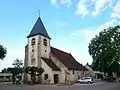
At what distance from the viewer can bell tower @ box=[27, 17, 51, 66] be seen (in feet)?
160

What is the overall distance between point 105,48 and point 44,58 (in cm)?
1798

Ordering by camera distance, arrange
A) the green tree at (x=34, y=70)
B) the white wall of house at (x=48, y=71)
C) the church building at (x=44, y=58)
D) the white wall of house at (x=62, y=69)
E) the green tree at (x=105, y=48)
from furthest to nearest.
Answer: the green tree at (x=105, y=48) → the white wall of house at (x=62, y=69) → the church building at (x=44, y=58) → the white wall of house at (x=48, y=71) → the green tree at (x=34, y=70)

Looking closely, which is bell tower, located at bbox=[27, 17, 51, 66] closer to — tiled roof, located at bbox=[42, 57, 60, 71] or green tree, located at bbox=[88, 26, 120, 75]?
tiled roof, located at bbox=[42, 57, 60, 71]

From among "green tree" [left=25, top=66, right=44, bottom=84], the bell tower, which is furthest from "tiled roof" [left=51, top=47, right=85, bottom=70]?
"green tree" [left=25, top=66, right=44, bottom=84]

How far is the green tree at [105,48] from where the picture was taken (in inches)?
2173

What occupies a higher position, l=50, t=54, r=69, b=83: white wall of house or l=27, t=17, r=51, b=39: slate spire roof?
l=27, t=17, r=51, b=39: slate spire roof

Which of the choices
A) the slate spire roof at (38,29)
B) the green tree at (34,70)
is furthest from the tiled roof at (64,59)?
the green tree at (34,70)

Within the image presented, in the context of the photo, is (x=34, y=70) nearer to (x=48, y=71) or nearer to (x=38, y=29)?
(x=48, y=71)

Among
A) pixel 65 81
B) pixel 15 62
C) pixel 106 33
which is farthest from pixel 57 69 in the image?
pixel 15 62

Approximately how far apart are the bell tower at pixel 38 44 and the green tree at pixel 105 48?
14674 mm

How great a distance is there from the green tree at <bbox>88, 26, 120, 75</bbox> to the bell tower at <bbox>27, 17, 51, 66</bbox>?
14674mm

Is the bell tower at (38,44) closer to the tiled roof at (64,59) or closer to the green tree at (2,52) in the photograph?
the tiled roof at (64,59)

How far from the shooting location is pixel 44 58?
48.6 metres

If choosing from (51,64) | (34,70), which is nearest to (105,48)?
(51,64)
